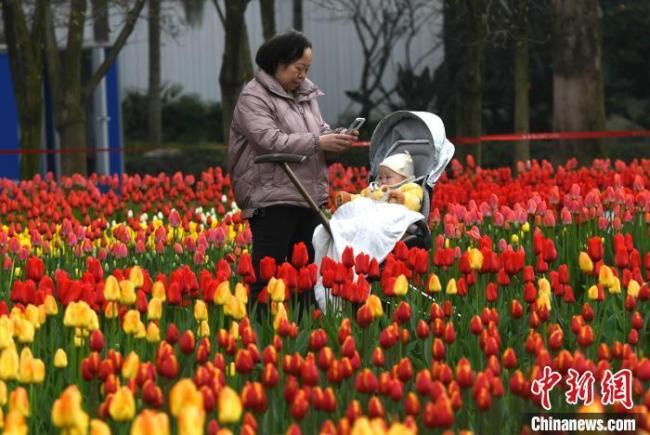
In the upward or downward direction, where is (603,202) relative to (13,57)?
downward

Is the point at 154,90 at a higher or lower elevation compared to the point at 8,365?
higher

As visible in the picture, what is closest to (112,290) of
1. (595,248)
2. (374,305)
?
(374,305)

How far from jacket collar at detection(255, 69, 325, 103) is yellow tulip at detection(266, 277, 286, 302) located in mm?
1685

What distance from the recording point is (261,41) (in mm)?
22594

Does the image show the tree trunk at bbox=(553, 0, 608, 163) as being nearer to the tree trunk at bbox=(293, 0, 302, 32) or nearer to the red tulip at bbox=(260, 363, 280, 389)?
the tree trunk at bbox=(293, 0, 302, 32)

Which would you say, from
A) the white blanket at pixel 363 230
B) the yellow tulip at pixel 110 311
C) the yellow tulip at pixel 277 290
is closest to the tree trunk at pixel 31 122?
the white blanket at pixel 363 230

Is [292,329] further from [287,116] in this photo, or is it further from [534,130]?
[534,130]

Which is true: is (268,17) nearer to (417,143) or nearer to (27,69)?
(27,69)

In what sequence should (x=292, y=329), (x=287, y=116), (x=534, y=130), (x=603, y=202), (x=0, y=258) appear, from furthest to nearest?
→ (x=534, y=130)
(x=603, y=202)
(x=0, y=258)
(x=287, y=116)
(x=292, y=329)

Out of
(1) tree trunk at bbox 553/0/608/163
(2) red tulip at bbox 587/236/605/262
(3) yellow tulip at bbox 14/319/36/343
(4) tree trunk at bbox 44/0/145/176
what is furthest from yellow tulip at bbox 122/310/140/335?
(4) tree trunk at bbox 44/0/145/176

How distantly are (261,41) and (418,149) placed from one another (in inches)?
600

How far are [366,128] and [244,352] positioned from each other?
59.0ft

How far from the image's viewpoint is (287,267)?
566 cm

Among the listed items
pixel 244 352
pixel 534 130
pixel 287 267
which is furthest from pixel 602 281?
pixel 534 130
